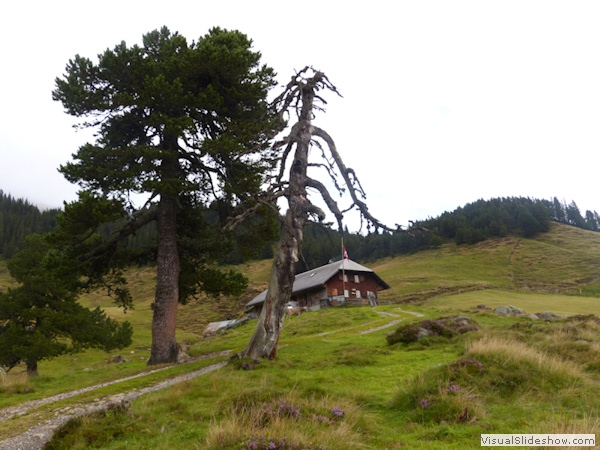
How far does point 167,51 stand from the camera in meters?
20.2

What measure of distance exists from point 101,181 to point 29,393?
922 cm

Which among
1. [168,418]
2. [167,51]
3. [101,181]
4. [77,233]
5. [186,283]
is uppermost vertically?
[167,51]

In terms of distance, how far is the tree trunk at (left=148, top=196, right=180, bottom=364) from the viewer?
17.5 meters

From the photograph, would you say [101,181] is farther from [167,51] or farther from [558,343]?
[558,343]

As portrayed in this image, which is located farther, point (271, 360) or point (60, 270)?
point (60, 270)

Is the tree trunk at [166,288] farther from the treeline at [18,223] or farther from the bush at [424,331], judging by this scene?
the treeline at [18,223]

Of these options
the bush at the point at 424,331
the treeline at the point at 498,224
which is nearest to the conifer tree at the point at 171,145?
the bush at the point at 424,331

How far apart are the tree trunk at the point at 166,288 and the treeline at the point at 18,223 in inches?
5495

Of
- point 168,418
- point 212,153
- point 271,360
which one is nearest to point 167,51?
point 212,153

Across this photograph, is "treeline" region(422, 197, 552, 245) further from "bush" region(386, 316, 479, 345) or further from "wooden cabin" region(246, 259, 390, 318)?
"bush" region(386, 316, 479, 345)

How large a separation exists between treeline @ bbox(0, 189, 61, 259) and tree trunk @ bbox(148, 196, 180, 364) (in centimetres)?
13958

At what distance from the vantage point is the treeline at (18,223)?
141 m

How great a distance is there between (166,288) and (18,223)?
17652cm

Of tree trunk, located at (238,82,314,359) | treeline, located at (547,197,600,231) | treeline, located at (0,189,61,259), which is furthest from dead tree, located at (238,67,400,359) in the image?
treeline, located at (547,197,600,231)
